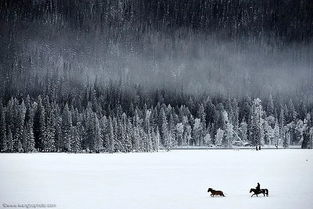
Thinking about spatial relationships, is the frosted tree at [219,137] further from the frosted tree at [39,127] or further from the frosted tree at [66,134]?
the frosted tree at [39,127]

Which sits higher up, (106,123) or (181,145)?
(106,123)

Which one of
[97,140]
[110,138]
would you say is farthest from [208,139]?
[97,140]

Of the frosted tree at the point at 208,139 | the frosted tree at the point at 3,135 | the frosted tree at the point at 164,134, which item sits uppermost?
the frosted tree at the point at 3,135

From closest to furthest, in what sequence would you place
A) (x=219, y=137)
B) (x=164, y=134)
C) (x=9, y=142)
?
(x=9, y=142), (x=164, y=134), (x=219, y=137)

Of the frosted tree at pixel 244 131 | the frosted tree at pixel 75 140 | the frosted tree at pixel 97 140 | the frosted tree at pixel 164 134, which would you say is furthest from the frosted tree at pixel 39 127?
the frosted tree at pixel 244 131

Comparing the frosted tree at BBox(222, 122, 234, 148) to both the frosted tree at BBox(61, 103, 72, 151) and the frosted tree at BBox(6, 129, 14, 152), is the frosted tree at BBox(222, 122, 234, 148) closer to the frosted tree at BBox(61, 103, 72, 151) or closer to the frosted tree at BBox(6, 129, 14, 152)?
the frosted tree at BBox(61, 103, 72, 151)

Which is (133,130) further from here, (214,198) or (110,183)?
(214,198)

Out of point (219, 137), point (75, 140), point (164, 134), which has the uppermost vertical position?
point (75, 140)

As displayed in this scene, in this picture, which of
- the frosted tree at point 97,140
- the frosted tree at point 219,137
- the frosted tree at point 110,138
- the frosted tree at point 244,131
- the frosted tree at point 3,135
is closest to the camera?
the frosted tree at point 3,135

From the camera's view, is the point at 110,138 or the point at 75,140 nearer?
the point at 75,140

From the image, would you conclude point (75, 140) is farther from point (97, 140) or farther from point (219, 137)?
point (219, 137)

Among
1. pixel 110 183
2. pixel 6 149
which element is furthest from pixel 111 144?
pixel 110 183

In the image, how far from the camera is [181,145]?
7854 inches

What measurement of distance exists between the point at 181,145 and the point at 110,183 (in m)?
163
